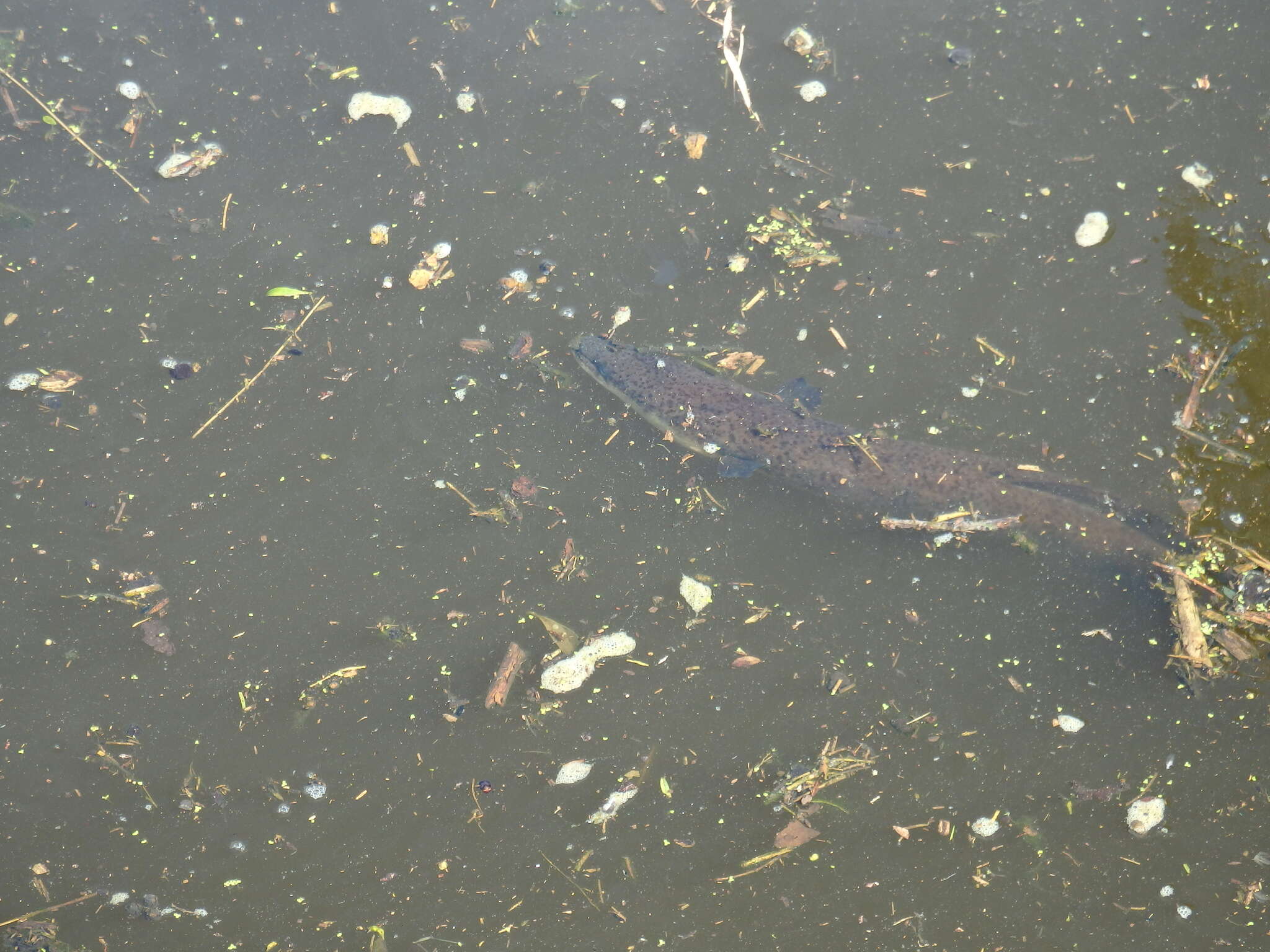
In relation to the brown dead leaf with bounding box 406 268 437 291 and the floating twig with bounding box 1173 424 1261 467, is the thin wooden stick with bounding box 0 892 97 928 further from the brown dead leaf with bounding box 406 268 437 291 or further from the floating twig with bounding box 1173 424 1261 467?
the floating twig with bounding box 1173 424 1261 467

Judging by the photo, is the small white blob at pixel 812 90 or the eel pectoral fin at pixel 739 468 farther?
the small white blob at pixel 812 90

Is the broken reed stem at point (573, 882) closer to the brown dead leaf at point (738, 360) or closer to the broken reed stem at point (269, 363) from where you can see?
the brown dead leaf at point (738, 360)

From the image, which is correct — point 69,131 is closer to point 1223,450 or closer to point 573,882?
point 573,882

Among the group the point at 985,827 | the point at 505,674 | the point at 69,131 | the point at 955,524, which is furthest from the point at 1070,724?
the point at 69,131

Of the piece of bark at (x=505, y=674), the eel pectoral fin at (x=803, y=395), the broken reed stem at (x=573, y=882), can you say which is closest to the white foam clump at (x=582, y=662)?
the piece of bark at (x=505, y=674)

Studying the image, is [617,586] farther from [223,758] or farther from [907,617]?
[223,758]

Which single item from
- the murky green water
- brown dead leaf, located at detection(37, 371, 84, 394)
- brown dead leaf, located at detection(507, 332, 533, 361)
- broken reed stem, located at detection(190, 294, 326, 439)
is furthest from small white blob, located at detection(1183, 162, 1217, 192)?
brown dead leaf, located at detection(37, 371, 84, 394)
